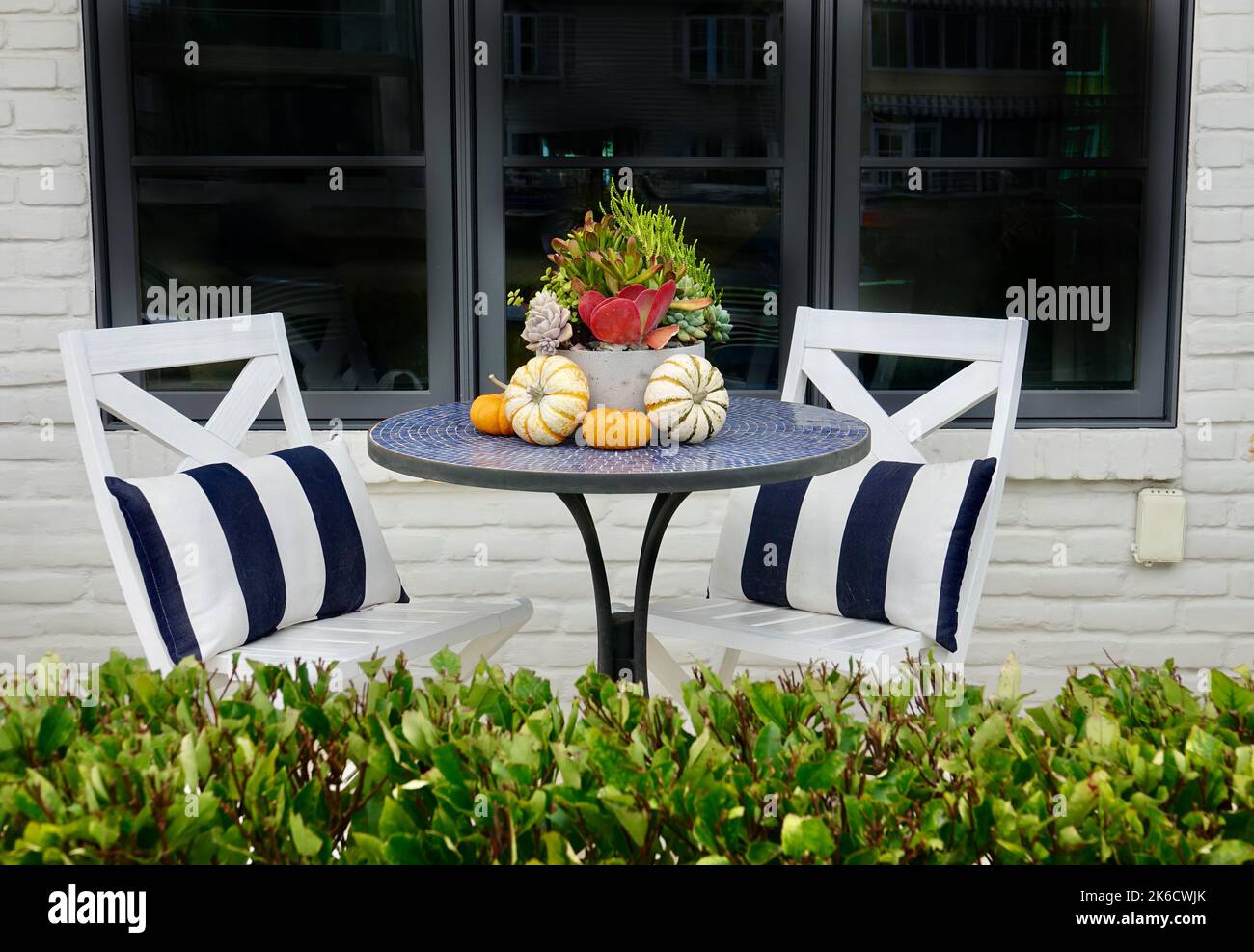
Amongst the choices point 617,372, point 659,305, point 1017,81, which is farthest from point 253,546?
point 1017,81

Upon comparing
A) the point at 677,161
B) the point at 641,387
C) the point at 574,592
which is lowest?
the point at 574,592

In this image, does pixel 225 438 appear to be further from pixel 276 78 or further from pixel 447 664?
pixel 447 664

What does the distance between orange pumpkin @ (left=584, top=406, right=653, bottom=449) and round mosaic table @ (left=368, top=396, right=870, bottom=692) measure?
0.01 m

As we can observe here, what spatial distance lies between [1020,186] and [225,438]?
1842 mm

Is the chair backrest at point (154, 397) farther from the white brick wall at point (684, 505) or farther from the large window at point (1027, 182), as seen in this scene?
the large window at point (1027, 182)

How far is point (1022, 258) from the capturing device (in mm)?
3156

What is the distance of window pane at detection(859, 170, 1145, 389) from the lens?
3135mm

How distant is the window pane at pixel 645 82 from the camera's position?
306 cm

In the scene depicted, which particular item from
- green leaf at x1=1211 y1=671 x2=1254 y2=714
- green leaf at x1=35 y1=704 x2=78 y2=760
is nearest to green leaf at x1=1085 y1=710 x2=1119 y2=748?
green leaf at x1=1211 y1=671 x2=1254 y2=714
